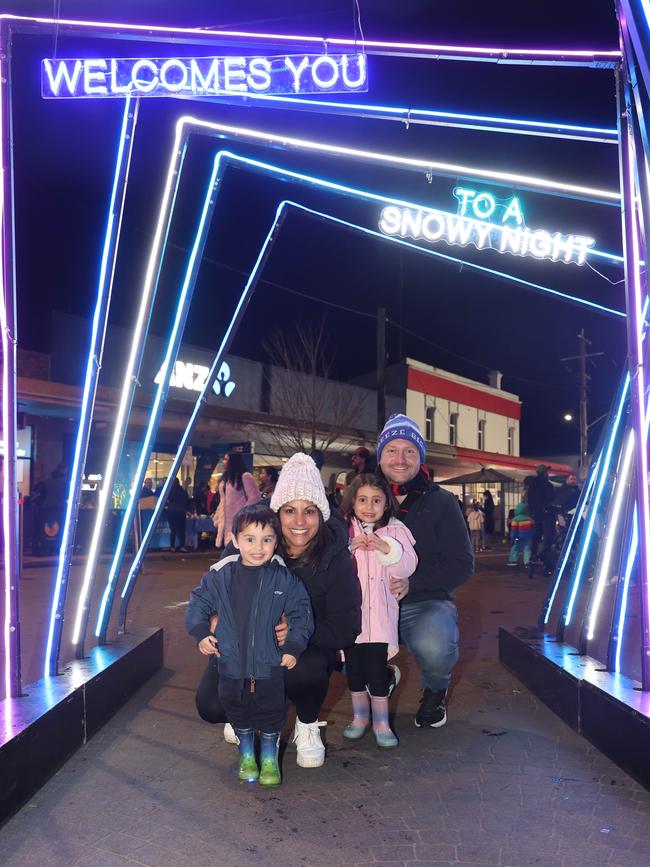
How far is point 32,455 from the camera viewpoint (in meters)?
15.8

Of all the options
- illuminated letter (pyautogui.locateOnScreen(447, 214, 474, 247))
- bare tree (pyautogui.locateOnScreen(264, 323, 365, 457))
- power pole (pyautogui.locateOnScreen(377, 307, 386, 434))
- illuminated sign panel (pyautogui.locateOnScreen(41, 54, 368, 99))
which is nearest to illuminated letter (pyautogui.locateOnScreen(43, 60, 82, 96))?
illuminated sign panel (pyautogui.locateOnScreen(41, 54, 368, 99))

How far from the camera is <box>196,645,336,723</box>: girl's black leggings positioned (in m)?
3.49

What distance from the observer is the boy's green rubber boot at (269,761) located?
3.27m

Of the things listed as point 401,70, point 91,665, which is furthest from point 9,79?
point 91,665

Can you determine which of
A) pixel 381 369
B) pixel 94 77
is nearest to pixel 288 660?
pixel 94 77

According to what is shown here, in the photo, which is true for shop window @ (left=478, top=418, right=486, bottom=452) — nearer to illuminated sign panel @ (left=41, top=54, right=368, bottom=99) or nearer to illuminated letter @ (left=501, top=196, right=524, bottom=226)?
illuminated letter @ (left=501, top=196, right=524, bottom=226)

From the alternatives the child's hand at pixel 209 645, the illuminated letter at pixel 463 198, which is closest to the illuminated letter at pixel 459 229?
the illuminated letter at pixel 463 198

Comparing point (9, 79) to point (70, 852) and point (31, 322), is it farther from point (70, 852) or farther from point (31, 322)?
point (31, 322)

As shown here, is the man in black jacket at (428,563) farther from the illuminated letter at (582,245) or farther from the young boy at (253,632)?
the illuminated letter at (582,245)

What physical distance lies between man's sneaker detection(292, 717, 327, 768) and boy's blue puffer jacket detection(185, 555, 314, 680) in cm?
42

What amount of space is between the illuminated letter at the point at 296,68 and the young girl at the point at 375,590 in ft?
7.10

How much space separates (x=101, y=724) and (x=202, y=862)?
1.66 m

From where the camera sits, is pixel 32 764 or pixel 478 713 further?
pixel 478 713

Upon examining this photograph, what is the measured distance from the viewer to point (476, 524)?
19844mm
